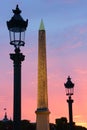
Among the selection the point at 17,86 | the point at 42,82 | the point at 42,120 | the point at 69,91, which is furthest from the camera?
the point at 42,120

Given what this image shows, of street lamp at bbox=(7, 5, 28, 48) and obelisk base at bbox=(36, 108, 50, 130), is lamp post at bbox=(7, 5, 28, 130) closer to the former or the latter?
street lamp at bbox=(7, 5, 28, 48)

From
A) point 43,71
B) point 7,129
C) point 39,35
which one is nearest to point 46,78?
point 43,71

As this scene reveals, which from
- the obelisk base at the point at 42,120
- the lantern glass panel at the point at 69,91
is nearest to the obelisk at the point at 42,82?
the obelisk base at the point at 42,120

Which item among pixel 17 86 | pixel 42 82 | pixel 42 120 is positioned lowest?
pixel 42 120

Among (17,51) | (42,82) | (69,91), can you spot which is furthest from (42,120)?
(17,51)

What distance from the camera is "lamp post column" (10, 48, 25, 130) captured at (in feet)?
51.0

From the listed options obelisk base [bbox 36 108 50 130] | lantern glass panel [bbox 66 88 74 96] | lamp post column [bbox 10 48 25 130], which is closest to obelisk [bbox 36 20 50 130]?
obelisk base [bbox 36 108 50 130]

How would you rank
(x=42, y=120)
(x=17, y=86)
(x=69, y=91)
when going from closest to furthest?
(x=17, y=86), (x=69, y=91), (x=42, y=120)

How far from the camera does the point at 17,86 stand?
15914mm

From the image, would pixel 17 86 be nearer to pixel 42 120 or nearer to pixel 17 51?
pixel 17 51

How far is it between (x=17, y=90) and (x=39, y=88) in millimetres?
32400

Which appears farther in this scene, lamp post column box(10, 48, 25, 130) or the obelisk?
the obelisk

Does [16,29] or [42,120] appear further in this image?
[42,120]

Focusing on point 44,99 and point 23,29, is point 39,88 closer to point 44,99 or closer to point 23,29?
point 44,99
